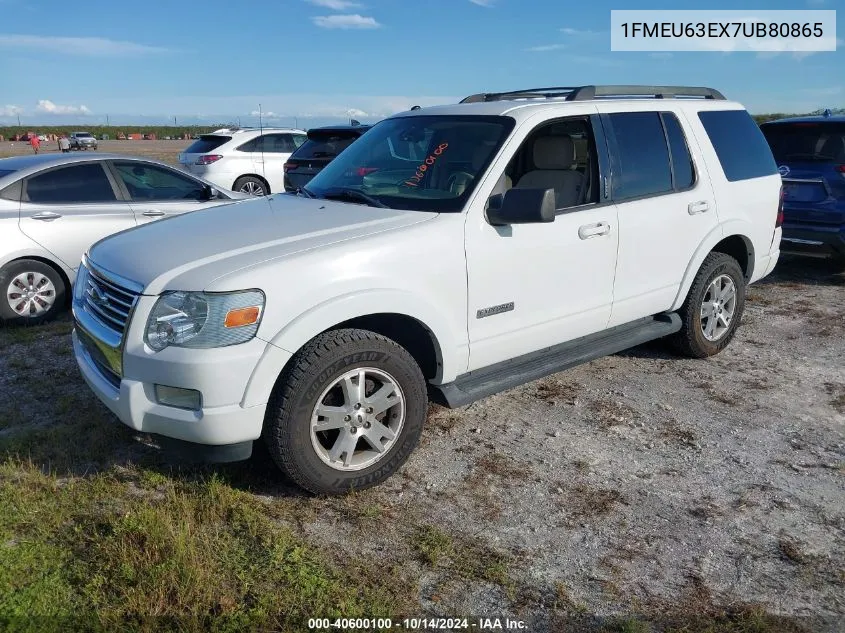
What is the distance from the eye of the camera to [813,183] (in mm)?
7992

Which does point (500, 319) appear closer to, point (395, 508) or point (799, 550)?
point (395, 508)

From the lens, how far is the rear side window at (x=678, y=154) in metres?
5.21

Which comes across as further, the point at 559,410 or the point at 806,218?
the point at 806,218

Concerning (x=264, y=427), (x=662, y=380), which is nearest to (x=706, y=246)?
(x=662, y=380)

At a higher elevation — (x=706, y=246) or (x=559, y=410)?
(x=706, y=246)

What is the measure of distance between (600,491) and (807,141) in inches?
242

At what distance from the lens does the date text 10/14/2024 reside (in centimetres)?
277

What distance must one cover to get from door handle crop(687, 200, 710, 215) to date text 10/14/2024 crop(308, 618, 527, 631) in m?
3.38

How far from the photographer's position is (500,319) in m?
4.15

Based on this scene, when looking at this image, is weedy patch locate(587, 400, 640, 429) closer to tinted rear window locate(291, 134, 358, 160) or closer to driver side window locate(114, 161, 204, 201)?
driver side window locate(114, 161, 204, 201)

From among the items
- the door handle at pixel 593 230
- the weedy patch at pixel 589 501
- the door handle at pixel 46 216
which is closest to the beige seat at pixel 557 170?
the door handle at pixel 593 230

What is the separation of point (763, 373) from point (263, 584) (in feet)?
13.6

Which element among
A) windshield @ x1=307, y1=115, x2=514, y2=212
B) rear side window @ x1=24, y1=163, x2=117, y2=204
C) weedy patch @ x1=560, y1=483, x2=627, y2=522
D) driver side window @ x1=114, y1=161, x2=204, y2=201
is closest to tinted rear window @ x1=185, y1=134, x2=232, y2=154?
driver side window @ x1=114, y1=161, x2=204, y2=201

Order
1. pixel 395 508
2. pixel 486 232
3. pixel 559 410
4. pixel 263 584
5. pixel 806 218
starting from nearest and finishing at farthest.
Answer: pixel 263 584 < pixel 395 508 < pixel 486 232 < pixel 559 410 < pixel 806 218
